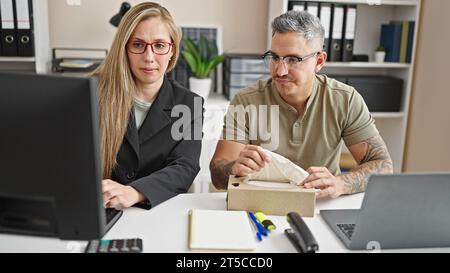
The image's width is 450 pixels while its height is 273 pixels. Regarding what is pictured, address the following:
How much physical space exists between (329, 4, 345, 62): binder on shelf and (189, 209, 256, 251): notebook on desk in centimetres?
171

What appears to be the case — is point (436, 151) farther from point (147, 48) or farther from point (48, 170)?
point (48, 170)

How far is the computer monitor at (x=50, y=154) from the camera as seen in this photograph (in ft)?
2.45

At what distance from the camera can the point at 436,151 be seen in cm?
259

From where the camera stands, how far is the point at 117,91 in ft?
5.00

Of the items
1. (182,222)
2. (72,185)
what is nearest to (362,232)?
(182,222)

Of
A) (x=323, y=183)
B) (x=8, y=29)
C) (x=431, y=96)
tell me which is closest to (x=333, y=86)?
(x=323, y=183)

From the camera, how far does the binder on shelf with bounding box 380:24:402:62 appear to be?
2.75 meters

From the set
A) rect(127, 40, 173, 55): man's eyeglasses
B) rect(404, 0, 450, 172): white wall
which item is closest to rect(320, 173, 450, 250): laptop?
rect(127, 40, 173, 55): man's eyeglasses

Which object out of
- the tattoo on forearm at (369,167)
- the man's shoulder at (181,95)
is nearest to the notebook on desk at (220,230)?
the tattoo on forearm at (369,167)

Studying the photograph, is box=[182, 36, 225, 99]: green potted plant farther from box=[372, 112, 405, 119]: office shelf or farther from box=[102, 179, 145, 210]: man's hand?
box=[102, 179, 145, 210]: man's hand

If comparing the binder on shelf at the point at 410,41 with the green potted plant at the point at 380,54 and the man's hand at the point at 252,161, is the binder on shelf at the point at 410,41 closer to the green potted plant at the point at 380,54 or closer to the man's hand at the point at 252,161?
the green potted plant at the point at 380,54

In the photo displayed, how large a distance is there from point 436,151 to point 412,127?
0.28 meters

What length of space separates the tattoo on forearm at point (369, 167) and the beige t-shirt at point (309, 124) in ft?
0.16

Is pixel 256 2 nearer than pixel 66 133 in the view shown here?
No
